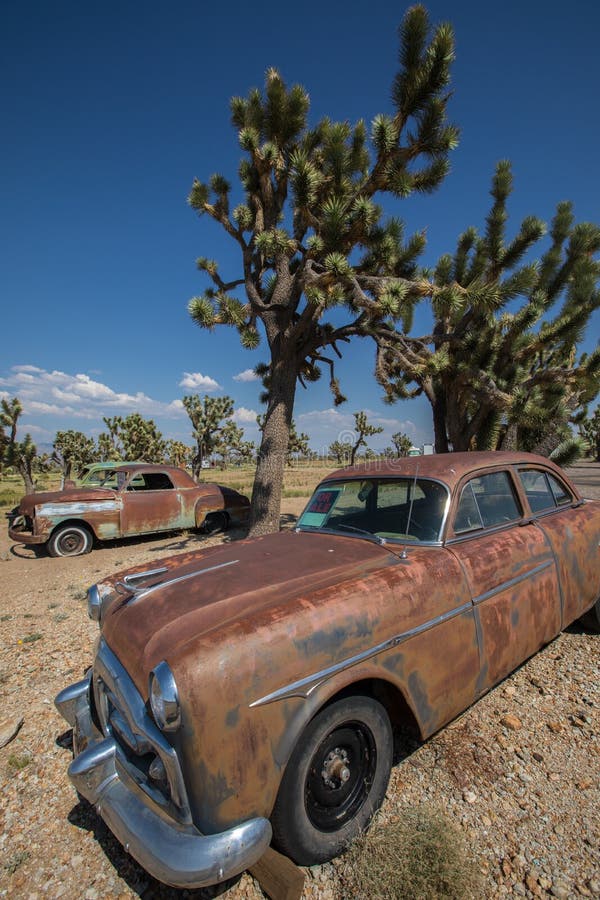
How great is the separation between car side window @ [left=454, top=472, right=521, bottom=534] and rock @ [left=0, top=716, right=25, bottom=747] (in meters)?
3.25

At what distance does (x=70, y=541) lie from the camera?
8.01 metres

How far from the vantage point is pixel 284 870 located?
5.61ft

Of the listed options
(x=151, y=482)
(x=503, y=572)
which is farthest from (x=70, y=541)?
(x=503, y=572)

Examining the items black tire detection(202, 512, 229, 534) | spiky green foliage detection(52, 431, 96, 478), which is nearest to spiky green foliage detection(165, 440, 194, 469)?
spiky green foliage detection(52, 431, 96, 478)

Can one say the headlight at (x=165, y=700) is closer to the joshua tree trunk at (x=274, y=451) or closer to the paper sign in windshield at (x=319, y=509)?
the paper sign in windshield at (x=319, y=509)

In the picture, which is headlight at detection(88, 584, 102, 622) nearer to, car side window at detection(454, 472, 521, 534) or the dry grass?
the dry grass

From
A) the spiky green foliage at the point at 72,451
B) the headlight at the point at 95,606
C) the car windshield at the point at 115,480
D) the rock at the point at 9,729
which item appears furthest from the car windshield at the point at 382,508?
the spiky green foliage at the point at 72,451

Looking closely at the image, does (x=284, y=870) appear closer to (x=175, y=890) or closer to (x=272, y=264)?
(x=175, y=890)

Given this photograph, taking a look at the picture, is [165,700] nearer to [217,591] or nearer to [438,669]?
[217,591]

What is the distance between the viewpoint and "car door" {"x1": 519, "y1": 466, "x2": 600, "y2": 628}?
316 centimetres

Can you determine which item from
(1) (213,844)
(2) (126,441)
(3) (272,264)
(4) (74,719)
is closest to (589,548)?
(1) (213,844)

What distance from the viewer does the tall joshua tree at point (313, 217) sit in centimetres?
744

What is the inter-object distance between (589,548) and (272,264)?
8.38 metres

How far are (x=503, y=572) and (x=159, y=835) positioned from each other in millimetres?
2164
